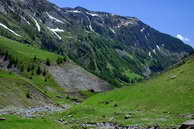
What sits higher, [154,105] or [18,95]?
[18,95]

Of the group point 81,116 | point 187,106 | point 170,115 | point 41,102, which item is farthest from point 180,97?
point 41,102

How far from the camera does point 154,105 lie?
85.0 m

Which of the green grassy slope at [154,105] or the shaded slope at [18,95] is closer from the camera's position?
the green grassy slope at [154,105]

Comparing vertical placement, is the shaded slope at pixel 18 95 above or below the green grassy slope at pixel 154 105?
above

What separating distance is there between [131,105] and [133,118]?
64.6 ft

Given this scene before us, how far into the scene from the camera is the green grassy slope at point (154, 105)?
7056 cm

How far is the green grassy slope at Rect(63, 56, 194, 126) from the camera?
2778 inches

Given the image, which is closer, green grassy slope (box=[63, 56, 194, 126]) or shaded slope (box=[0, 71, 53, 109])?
green grassy slope (box=[63, 56, 194, 126])

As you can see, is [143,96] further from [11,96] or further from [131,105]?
[11,96]

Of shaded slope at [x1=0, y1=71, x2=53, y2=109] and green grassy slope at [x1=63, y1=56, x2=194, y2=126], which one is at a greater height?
shaded slope at [x1=0, y1=71, x2=53, y2=109]

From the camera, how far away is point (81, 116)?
83625 mm

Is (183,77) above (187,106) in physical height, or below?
above

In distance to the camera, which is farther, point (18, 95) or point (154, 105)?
point (18, 95)

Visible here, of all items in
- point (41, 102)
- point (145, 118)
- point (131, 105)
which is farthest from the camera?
point (41, 102)
